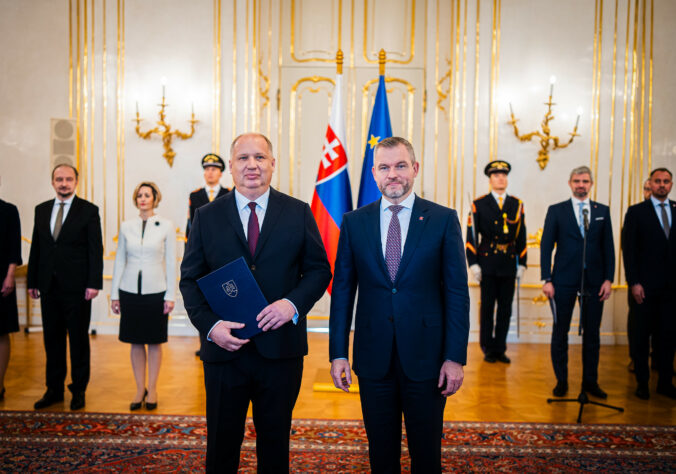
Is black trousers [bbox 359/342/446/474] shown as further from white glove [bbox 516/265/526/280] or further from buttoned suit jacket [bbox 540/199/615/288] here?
white glove [bbox 516/265/526/280]

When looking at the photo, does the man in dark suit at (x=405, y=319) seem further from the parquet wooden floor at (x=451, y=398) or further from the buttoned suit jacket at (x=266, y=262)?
the parquet wooden floor at (x=451, y=398)

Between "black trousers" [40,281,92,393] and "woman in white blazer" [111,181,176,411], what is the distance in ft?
0.98

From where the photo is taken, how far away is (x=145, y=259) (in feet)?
11.7

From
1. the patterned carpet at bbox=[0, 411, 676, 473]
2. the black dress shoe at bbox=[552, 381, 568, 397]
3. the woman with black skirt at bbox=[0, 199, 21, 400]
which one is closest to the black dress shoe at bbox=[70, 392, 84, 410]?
the patterned carpet at bbox=[0, 411, 676, 473]

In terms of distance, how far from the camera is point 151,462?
9.14ft

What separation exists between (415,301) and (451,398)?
7.50 ft

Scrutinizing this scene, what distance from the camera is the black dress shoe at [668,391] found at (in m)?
3.99

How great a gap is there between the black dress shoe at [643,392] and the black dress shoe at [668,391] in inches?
6.2

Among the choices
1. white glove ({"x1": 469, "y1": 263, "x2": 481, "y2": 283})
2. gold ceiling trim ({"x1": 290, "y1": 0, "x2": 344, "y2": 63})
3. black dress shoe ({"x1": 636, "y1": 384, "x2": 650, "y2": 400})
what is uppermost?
gold ceiling trim ({"x1": 290, "y1": 0, "x2": 344, "y2": 63})

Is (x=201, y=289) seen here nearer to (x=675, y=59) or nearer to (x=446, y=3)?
(x=446, y=3)

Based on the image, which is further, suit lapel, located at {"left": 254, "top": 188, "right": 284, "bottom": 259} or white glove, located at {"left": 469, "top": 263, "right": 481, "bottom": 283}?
white glove, located at {"left": 469, "top": 263, "right": 481, "bottom": 283}

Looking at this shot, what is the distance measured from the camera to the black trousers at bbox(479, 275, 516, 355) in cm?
511

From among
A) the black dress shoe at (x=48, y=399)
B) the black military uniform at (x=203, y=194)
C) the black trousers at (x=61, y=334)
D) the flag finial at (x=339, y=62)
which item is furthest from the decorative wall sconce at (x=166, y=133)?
the black dress shoe at (x=48, y=399)

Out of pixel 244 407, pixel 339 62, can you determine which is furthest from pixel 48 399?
pixel 339 62
